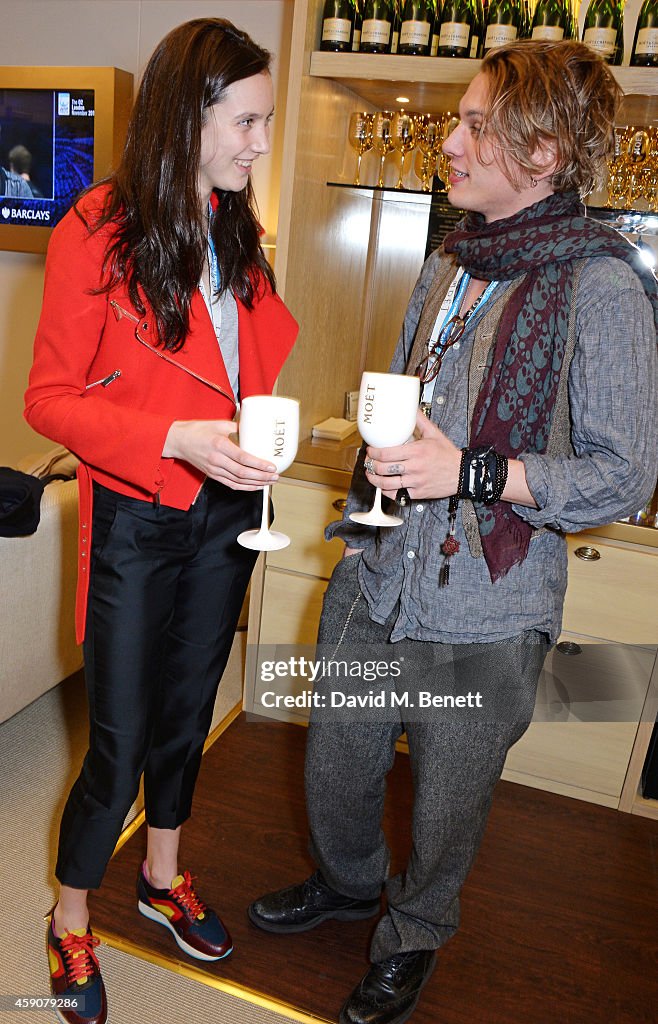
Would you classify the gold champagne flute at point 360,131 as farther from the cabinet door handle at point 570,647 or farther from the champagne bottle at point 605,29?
the cabinet door handle at point 570,647

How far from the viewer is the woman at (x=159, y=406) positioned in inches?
53.2

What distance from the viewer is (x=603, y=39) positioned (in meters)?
2.17

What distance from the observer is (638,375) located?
49.7 inches

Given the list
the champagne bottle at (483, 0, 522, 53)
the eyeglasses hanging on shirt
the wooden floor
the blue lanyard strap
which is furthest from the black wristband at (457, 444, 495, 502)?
the champagne bottle at (483, 0, 522, 53)

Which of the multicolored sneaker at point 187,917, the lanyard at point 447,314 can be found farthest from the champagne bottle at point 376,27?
the multicolored sneaker at point 187,917

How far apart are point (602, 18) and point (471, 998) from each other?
241cm

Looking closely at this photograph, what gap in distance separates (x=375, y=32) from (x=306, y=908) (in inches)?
85.0

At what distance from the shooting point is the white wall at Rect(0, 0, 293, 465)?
9.80ft

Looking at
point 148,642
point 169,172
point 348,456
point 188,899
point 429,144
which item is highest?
point 429,144

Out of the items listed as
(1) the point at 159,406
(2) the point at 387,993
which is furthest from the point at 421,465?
(2) the point at 387,993

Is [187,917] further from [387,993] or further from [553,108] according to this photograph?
[553,108]

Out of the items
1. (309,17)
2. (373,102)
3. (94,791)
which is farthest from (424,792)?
(373,102)

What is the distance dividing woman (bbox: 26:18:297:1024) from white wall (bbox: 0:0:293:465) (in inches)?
65.1

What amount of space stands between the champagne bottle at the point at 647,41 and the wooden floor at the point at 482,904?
6.41ft
